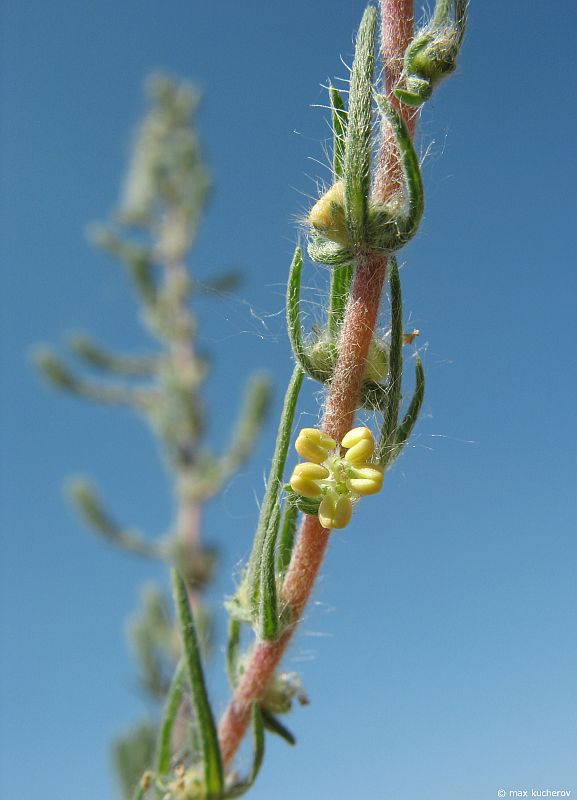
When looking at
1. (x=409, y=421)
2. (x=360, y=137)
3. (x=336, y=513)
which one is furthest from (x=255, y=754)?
(x=360, y=137)

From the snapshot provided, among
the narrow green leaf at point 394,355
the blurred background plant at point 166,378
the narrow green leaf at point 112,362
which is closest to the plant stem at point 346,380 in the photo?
the narrow green leaf at point 394,355

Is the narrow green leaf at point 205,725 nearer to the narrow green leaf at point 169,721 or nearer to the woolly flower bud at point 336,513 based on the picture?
the narrow green leaf at point 169,721

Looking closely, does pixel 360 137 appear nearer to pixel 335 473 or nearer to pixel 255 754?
pixel 335 473

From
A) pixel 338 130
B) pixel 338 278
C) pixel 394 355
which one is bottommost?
pixel 394 355

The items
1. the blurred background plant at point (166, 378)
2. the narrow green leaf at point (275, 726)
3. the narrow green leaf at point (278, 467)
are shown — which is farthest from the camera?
the blurred background plant at point (166, 378)

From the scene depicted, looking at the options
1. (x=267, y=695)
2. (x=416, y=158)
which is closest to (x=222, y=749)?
(x=267, y=695)

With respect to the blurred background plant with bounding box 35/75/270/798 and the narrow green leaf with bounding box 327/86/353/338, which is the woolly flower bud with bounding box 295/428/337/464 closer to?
the narrow green leaf with bounding box 327/86/353/338
